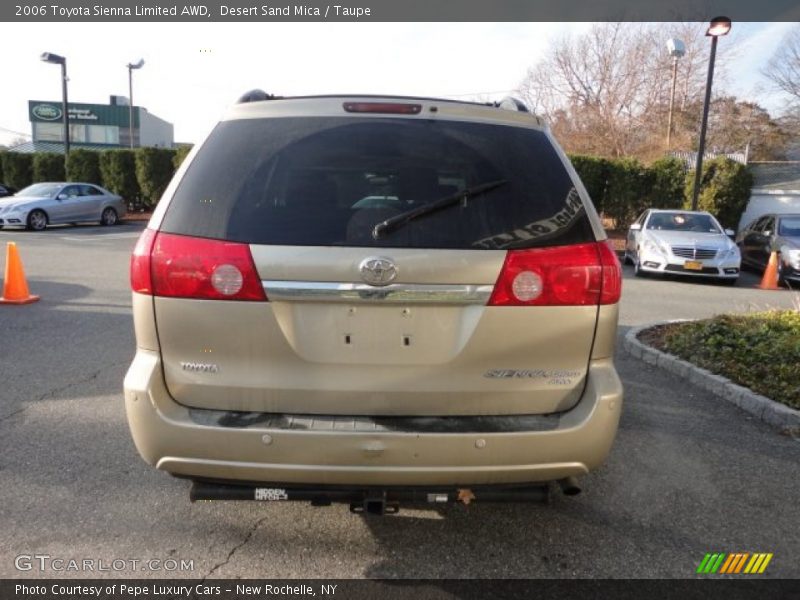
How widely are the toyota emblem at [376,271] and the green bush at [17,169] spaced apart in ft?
106

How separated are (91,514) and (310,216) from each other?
1961 mm

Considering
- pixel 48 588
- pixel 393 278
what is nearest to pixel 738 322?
pixel 393 278

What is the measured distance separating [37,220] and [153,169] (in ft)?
27.7

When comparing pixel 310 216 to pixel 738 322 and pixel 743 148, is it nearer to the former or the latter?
pixel 738 322

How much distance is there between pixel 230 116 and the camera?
259cm

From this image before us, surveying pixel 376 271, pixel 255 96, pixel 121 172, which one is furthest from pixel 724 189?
pixel 121 172

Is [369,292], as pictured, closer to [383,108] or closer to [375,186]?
[375,186]

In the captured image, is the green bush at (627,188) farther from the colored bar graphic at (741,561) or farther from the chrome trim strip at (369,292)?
the chrome trim strip at (369,292)

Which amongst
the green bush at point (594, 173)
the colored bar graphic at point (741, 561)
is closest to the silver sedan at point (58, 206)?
the green bush at point (594, 173)

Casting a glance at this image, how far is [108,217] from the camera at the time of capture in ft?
69.9

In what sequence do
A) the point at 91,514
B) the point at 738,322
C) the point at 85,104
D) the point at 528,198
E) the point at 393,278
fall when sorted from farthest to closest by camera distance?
the point at 85,104
the point at 738,322
the point at 91,514
the point at 528,198
the point at 393,278

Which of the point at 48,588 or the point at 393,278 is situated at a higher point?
the point at 393,278

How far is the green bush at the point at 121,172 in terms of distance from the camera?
2659cm

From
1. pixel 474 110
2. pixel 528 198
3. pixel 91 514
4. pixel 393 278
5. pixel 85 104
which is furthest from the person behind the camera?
pixel 85 104
